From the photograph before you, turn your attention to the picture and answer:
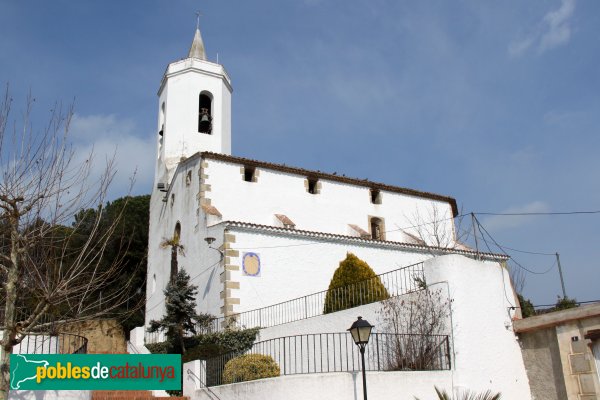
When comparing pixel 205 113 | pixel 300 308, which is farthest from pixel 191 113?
pixel 300 308

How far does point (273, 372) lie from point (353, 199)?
14880 millimetres

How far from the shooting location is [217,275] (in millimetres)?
22344

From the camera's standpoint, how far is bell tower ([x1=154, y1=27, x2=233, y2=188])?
2930cm

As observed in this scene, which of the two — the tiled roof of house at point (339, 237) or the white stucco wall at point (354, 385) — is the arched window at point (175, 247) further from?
the white stucco wall at point (354, 385)

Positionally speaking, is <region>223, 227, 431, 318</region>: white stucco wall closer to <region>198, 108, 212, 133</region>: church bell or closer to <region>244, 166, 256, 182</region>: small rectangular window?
<region>244, 166, 256, 182</region>: small rectangular window

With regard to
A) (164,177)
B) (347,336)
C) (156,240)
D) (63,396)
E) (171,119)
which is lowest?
(63,396)

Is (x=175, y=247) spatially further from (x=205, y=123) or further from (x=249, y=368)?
(x=249, y=368)

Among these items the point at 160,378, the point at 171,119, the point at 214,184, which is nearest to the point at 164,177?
the point at 171,119

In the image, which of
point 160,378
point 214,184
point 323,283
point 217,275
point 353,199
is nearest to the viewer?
point 160,378

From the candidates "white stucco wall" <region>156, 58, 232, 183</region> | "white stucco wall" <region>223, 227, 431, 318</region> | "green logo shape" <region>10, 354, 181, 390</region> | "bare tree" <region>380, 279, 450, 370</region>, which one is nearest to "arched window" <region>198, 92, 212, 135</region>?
"white stucco wall" <region>156, 58, 232, 183</region>

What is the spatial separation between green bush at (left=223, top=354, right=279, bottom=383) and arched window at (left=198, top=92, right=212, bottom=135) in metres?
15.9

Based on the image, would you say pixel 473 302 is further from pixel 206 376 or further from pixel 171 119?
pixel 171 119

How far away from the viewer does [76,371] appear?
12.3 m

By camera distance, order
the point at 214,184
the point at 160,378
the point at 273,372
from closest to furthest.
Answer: the point at 160,378
the point at 273,372
the point at 214,184
